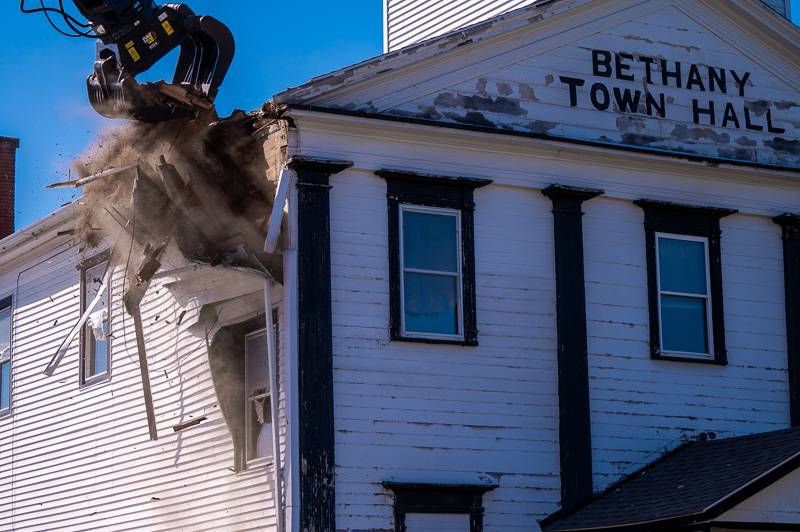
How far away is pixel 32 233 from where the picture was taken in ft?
77.9

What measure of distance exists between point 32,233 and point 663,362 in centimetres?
1057

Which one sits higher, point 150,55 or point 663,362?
point 150,55

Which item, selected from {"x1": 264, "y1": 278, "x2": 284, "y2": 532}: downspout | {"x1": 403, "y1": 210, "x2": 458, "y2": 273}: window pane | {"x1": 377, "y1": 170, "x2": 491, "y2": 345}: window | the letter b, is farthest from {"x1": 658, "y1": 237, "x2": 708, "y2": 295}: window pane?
{"x1": 264, "y1": 278, "x2": 284, "y2": 532}: downspout

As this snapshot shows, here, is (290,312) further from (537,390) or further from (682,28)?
(682,28)

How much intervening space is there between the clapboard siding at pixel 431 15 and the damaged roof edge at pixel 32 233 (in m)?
6.07

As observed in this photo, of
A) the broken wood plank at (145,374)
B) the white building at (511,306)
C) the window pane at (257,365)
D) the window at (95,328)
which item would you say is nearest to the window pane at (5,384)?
the window at (95,328)

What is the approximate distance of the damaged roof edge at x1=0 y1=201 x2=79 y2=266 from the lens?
73.2 feet

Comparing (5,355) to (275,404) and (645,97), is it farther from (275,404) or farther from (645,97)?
(645,97)

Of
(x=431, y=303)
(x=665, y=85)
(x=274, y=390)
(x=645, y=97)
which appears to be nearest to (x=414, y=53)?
(x=431, y=303)

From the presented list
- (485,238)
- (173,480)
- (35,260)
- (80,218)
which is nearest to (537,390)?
(485,238)

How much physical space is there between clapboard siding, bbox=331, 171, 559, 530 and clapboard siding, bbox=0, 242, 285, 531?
→ 3.16ft

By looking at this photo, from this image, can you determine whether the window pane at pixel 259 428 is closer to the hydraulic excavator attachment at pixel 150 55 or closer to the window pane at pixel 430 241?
the window pane at pixel 430 241

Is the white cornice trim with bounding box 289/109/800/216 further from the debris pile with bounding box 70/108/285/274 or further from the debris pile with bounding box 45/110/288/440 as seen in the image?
the debris pile with bounding box 70/108/285/274

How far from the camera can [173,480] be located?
64.6 feet
